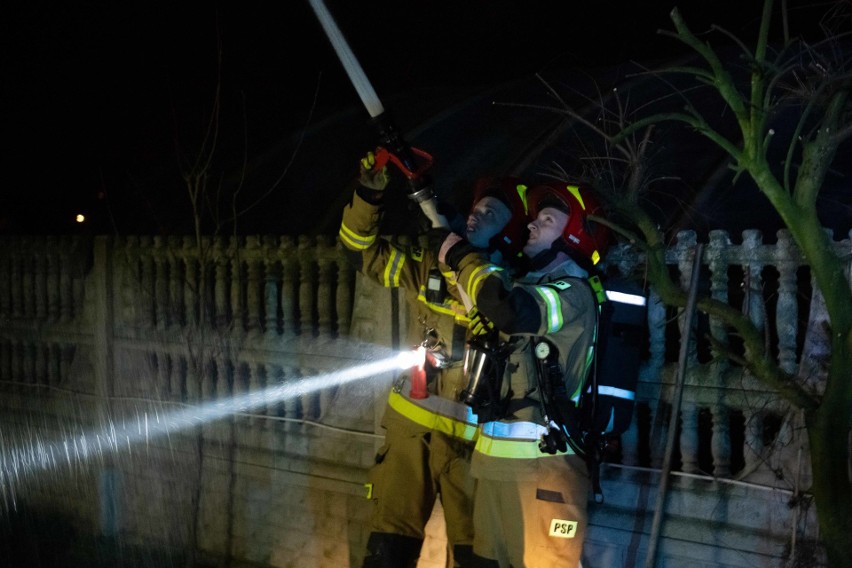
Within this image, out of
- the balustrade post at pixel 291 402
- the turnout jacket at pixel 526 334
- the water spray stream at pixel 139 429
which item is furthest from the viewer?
the balustrade post at pixel 291 402

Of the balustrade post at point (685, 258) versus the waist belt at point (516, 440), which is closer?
the waist belt at point (516, 440)

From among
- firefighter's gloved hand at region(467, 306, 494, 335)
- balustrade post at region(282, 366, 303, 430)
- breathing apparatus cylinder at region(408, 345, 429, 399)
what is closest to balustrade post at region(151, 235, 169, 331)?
balustrade post at region(282, 366, 303, 430)

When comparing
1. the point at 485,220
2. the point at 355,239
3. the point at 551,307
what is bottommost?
the point at 551,307

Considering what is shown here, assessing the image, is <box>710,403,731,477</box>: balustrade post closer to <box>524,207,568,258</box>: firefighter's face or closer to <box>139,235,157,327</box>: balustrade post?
<box>524,207,568,258</box>: firefighter's face

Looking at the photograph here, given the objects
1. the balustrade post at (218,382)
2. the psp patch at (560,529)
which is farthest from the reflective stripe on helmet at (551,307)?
the balustrade post at (218,382)

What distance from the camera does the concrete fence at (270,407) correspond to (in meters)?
4.26

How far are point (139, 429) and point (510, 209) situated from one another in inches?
154

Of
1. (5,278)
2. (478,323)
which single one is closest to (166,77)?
(5,278)

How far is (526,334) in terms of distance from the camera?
12.1ft

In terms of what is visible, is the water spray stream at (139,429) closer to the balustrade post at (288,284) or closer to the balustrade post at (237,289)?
the balustrade post at (288,284)

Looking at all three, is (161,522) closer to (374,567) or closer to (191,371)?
(191,371)

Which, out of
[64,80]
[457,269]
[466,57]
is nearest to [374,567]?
[457,269]

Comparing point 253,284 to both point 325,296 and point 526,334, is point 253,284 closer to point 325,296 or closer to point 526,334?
point 325,296

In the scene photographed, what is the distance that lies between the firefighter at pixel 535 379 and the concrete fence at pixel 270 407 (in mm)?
729
